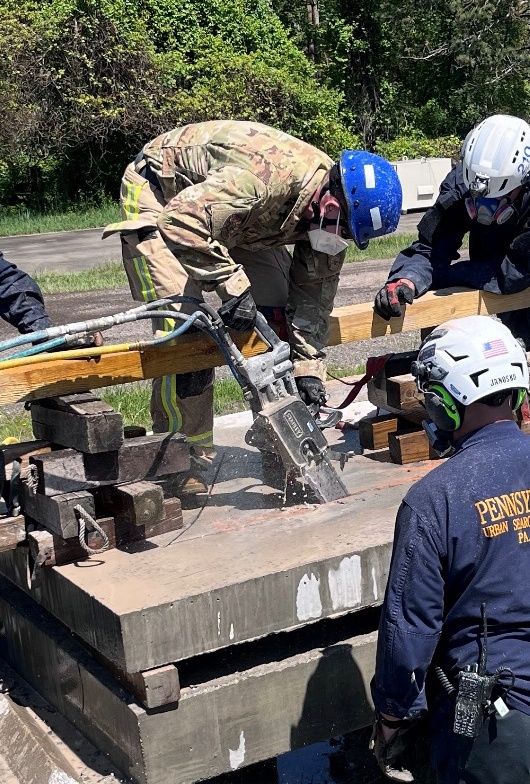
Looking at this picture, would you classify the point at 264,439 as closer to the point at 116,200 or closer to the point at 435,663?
the point at 435,663

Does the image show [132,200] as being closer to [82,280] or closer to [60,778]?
[60,778]

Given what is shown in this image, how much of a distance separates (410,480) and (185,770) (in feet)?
5.66

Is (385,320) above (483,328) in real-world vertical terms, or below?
below

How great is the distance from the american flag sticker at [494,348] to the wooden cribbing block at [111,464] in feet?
5.34

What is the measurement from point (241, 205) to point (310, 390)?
977 mm

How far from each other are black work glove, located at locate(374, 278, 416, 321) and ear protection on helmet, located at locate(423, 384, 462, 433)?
1979mm

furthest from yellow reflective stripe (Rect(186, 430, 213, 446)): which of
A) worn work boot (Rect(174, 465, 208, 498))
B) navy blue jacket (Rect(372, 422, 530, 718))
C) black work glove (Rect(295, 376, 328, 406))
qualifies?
navy blue jacket (Rect(372, 422, 530, 718))

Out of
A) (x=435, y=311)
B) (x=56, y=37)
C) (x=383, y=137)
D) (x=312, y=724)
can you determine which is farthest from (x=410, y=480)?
(x=383, y=137)

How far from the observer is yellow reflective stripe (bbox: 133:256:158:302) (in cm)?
477

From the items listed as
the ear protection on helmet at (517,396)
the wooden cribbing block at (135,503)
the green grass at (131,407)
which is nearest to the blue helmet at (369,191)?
the wooden cribbing block at (135,503)

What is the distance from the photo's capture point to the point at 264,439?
4.41 metres

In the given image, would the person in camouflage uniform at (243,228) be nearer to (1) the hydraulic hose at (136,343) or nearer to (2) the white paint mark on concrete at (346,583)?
(1) the hydraulic hose at (136,343)

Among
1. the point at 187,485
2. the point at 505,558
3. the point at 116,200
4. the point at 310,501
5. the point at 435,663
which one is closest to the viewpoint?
the point at 505,558

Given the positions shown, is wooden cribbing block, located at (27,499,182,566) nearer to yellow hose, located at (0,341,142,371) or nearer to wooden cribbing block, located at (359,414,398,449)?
yellow hose, located at (0,341,142,371)
